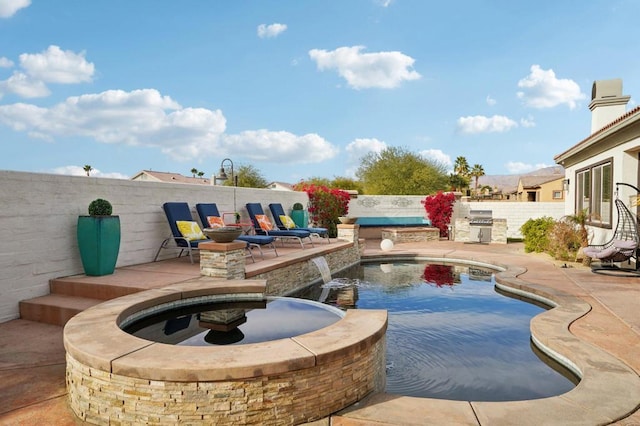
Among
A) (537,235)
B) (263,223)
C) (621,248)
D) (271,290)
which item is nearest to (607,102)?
(537,235)

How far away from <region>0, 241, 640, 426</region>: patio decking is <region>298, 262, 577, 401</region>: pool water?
1.92 ft

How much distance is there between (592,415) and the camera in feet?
8.45

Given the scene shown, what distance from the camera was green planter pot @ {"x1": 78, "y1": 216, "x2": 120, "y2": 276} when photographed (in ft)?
18.5

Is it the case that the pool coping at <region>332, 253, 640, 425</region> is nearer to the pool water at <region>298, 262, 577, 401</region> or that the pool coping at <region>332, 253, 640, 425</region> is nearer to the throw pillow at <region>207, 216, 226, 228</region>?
the pool water at <region>298, 262, 577, 401</region>

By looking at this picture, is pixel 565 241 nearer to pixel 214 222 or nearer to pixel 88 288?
pixel 214 222

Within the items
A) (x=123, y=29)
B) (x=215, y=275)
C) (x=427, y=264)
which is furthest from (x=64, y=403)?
(x=123, y=29)

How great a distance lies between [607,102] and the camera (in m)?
11.6

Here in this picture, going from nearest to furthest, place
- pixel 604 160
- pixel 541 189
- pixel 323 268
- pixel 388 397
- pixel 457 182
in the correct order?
pixel 388 397 → pixel 323 268 → pixel 604 160 → pixel 541 189 → pixel 457 182

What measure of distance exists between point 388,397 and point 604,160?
29.7ft

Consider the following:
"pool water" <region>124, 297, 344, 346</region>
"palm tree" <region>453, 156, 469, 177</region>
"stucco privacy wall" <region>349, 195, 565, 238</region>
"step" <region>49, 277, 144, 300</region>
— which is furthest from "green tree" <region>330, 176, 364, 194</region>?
"palm tree" <region>453, 156, 469, 177</region>

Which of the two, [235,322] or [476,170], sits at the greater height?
[476,170]

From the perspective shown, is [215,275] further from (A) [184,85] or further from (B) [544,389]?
(A) [184,85]

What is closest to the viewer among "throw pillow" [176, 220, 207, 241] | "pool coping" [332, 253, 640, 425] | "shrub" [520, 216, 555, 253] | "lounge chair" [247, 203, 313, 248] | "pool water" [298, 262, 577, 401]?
"pool coping" [332, 253, 640, 425]

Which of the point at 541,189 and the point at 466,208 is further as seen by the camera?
the point at 541,189
